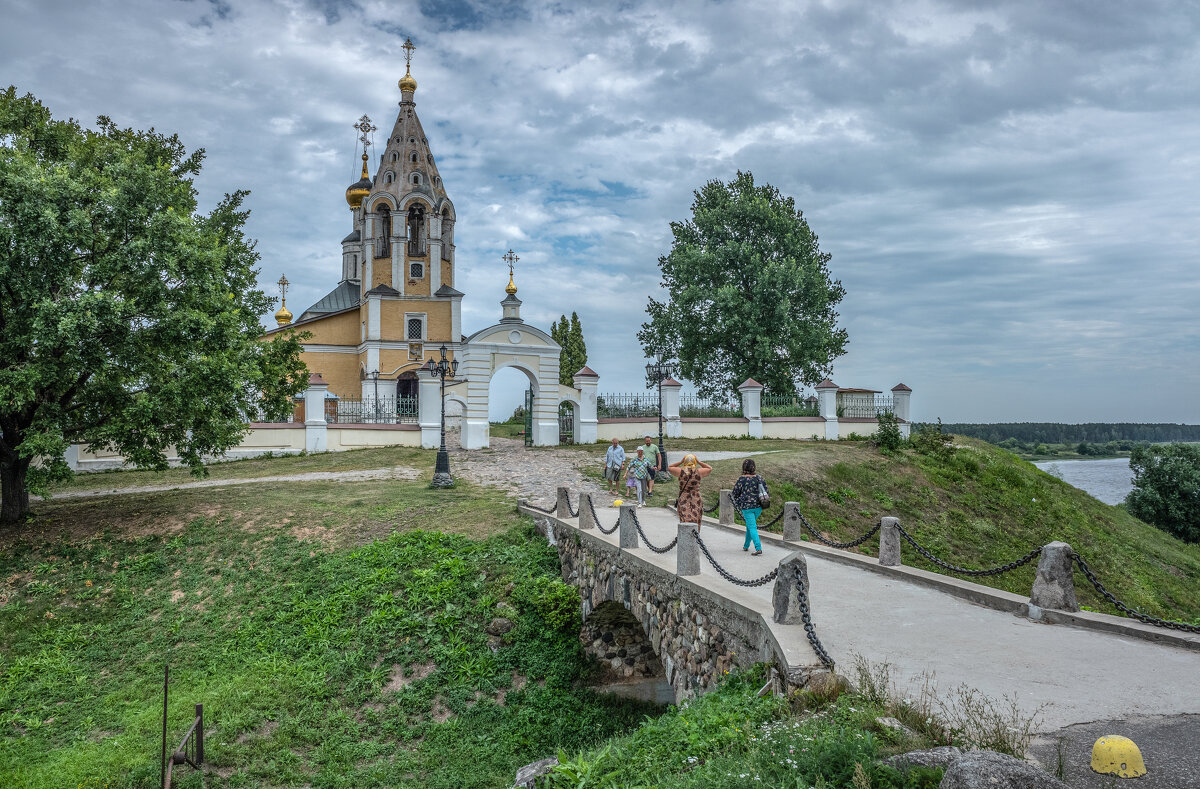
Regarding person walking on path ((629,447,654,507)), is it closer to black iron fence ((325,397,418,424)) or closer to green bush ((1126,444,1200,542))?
black iron fence ((325,397,418,424))

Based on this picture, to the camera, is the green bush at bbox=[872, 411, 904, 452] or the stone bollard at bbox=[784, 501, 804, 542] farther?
the green bush at bbox=[872, 411, 904, 452]

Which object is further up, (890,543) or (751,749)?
(890,543)

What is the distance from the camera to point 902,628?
6602mm

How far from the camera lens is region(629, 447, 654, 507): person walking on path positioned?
16406mm

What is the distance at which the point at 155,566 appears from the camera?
13.5 m

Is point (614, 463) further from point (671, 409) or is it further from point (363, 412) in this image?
point (363, 412)

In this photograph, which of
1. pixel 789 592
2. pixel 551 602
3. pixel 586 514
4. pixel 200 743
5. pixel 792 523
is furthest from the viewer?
pixel 586 514

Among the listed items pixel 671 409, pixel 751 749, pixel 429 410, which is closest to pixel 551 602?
pixel 751 749

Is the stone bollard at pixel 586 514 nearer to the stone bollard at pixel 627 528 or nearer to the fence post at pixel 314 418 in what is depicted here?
the stone bollard at pixel 627 528

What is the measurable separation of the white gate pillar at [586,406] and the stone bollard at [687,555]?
1935cm

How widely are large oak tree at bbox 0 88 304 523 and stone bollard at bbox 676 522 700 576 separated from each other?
10228 mm

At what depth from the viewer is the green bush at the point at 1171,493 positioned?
31.8 metres

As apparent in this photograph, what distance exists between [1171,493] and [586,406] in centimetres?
2578

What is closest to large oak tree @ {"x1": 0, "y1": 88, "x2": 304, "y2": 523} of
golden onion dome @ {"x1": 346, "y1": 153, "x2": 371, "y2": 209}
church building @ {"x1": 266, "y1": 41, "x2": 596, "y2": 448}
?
church building @ {"x1": 266, "y1": 41, "x2": 596, "y2": 448}
